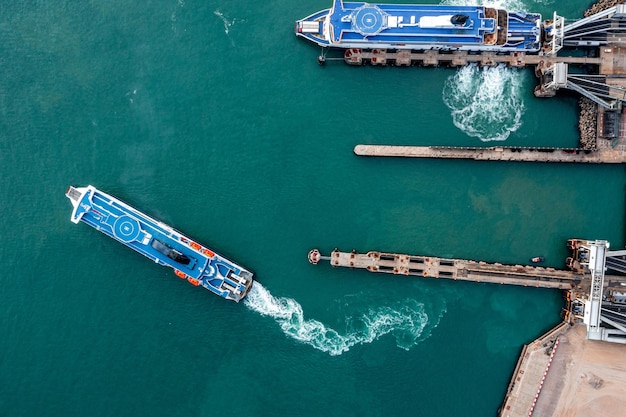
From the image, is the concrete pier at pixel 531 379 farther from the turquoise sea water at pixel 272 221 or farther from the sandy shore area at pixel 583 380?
the turquoise sea water at pixel 272 221

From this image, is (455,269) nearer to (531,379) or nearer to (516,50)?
(531,379)

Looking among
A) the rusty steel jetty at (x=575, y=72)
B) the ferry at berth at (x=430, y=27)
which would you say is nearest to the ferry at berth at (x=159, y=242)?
the rusty steel jetty at (x=575, y=72)

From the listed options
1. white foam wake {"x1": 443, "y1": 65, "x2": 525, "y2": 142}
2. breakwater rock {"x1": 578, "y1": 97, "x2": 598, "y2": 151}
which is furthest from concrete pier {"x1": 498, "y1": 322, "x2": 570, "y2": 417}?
white foam wake {"x1": 443, "y1": 65, "x2": 525, "y2": 142}

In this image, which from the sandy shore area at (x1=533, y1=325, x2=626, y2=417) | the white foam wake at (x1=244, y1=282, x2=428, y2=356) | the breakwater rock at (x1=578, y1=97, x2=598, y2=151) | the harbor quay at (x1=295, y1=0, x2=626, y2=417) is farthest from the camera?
the white foam wake at (x1=244, y1=282, x2=428, y2=356)

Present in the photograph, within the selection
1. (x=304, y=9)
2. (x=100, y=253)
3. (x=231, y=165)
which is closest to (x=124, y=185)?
(x=100, y=253)

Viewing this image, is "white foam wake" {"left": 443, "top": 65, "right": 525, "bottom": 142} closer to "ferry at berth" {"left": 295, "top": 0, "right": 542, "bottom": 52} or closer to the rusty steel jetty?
the rusty steel jetty

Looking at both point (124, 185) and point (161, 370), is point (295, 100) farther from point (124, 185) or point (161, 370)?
point (161, 370)
